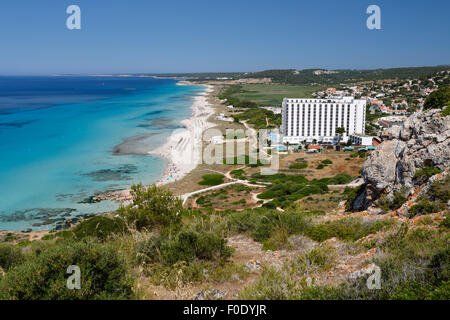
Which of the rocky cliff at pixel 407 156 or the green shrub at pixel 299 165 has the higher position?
the rocky cliff at pixel 407 156

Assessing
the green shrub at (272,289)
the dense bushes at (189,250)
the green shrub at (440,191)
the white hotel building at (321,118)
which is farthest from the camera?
the white hotel building at (321,118)

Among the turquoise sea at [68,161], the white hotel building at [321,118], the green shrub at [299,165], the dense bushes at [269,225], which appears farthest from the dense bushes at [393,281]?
the white hotel building at [321,118]

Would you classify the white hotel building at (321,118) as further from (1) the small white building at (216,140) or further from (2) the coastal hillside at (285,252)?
(2) the coastal hillside at (285,252)

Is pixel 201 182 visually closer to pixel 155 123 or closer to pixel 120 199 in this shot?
pixel 120 199

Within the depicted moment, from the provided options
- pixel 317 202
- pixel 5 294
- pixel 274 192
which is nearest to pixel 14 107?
pixel 274 192

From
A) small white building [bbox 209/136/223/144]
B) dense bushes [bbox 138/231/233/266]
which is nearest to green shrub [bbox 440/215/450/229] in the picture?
dense bushes [bbox 138/231/233/266]

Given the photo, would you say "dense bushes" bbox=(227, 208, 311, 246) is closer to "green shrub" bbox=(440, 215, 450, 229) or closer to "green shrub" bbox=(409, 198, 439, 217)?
"green shrub" bbox=(409, 198, 439, 217)
